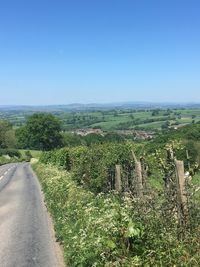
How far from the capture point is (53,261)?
12.4 m

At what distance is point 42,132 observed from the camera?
130 metres

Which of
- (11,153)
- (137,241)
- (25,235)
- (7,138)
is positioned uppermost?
(137,241)

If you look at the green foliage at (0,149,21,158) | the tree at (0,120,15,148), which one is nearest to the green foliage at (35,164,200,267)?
the green foliage at (0,149,21,158)

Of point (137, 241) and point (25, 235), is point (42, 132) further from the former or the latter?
point (137, 241)

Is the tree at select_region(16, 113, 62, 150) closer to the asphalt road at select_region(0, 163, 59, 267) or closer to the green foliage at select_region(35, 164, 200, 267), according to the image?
the asphalt road at select_region(0, 163, 59, 267)

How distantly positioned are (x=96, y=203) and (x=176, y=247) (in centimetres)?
722

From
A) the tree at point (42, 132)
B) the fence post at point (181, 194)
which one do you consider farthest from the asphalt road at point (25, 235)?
the tree at point (42, 132)

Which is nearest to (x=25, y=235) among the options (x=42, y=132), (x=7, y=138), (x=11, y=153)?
(x=11, y=153)

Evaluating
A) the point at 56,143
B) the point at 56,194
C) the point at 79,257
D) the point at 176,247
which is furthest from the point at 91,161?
the point at 56,143

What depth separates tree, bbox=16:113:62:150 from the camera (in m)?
130

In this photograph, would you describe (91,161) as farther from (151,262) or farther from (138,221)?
(151,262)

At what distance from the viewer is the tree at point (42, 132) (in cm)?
13012

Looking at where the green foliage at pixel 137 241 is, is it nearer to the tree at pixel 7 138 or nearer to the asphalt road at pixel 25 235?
the asphalt road at pixel 25 235

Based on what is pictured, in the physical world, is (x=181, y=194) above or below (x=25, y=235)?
above
